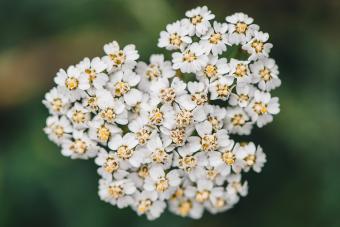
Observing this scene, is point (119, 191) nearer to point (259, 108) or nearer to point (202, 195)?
point (202, 195)

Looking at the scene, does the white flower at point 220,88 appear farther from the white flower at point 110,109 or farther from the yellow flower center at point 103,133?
the yellow flower center at point 103,133

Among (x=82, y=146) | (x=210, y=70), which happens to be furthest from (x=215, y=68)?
(x=82, y=146)

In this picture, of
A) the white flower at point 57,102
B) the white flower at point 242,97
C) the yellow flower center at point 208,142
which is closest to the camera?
the yellow flower center at point 208,142

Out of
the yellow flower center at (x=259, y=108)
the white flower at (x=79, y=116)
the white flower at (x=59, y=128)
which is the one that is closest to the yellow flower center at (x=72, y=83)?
the white flower at (x=79, y=116)

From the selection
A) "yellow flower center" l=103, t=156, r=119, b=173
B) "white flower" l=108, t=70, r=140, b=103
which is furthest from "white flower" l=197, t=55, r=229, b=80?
"yellow flower center" l=103, t=156, r=119, b=173

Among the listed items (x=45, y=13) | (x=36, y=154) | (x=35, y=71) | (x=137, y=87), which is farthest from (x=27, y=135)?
(x=137, y=87)

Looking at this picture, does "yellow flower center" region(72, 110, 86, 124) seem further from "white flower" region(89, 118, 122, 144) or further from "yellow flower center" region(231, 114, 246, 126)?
"yellow flower center" region(231, 114, 246, 126)
